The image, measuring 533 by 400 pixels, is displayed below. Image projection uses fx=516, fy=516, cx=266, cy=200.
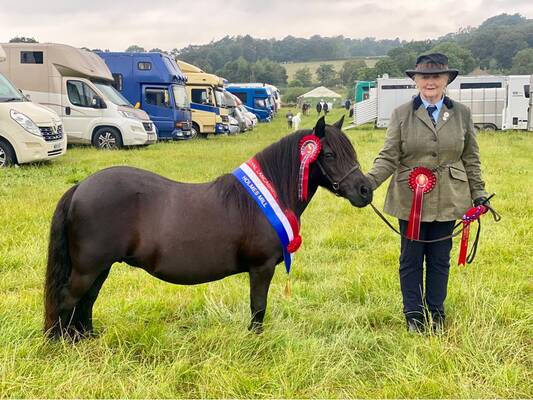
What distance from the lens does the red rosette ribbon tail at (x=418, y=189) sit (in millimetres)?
3697

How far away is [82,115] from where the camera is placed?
51.8ft

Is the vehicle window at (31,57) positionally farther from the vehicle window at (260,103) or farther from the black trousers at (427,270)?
the vehicle window at (260,103)

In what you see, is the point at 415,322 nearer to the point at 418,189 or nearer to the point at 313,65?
the point at 418,189

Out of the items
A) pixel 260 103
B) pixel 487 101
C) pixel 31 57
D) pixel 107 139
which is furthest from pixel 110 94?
pixel 260 103

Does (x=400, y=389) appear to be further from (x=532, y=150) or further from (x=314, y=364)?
(x=532, y=150)

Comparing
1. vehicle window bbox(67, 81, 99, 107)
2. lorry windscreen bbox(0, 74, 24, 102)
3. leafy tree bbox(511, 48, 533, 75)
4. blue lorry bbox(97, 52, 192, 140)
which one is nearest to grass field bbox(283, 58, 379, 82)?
leafy tree bbox(511, 48, 533, 75)

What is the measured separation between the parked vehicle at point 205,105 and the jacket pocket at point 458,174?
18937mm

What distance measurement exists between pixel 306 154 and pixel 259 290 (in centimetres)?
99

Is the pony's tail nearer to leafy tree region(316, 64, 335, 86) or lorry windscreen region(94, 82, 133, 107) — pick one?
lorry windscreen region(94, 82, 133, 107)

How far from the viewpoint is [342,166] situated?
345 cm

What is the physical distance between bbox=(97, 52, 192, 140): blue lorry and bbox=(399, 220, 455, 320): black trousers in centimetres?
1676

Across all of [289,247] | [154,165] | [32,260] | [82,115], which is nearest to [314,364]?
[289,247]

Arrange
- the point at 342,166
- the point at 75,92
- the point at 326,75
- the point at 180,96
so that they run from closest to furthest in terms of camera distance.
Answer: the point at 342,166, the point at 75,92, the point at 180,96, the point at 326,75

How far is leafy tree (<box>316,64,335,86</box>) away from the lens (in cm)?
9903
